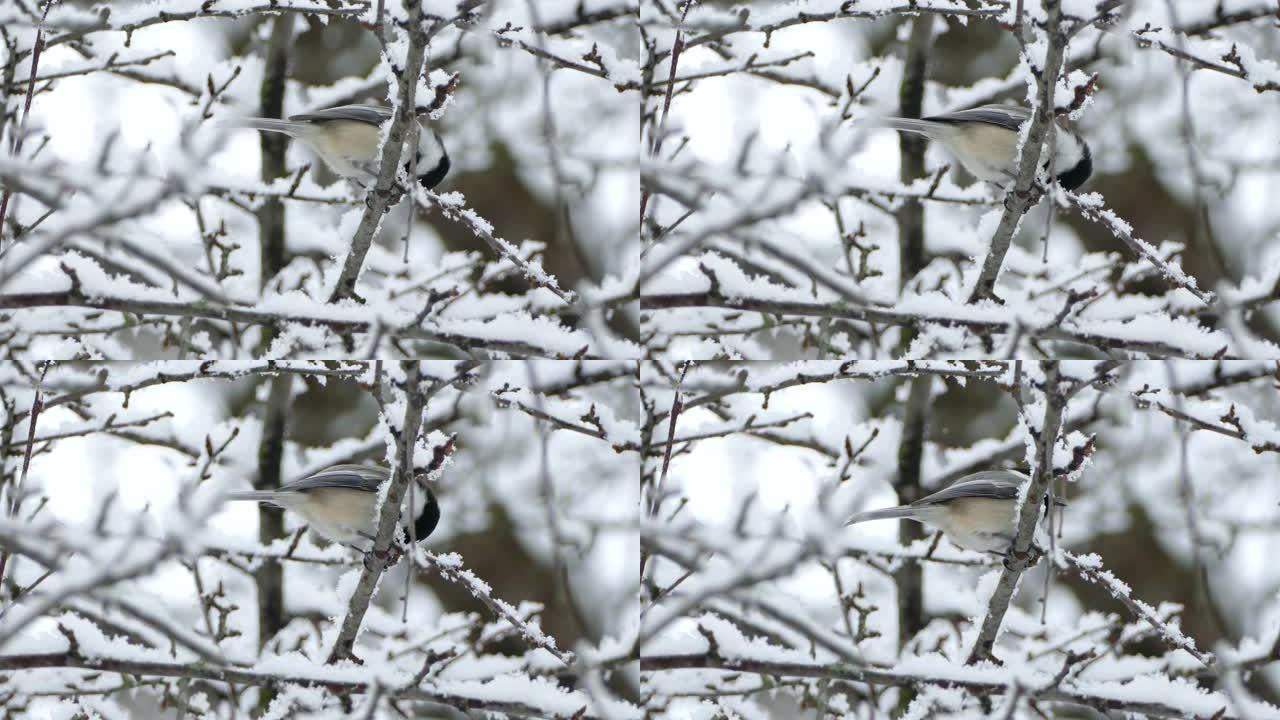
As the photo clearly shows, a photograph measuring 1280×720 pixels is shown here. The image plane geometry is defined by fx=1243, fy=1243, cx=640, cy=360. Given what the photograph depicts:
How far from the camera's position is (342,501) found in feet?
8.66

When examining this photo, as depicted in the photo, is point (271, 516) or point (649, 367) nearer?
point (649, 367)

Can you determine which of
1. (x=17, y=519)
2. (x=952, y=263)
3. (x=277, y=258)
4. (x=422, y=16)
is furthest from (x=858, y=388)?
(x=17, y=519)

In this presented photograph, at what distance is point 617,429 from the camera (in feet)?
8.69

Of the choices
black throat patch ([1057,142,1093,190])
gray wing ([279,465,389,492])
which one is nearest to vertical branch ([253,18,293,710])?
gray wing ([279,465,389,492])

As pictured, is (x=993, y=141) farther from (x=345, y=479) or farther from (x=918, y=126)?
(x=345, y=479)

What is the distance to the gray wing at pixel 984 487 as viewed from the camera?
259cm

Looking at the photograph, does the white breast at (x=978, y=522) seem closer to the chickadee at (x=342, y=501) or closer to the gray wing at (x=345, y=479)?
the chickadee at (x=342, y=501)

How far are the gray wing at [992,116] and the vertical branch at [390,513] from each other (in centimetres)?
133

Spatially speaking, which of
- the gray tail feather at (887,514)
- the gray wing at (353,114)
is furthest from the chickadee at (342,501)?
the gray tail feather at (887,514)

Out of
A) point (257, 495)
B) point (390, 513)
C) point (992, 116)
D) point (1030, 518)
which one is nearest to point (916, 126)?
point (992, 116)

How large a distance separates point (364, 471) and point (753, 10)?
53.4 inches

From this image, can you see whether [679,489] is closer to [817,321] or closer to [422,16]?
[817,321]

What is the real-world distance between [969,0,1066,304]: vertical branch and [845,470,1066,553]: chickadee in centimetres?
40

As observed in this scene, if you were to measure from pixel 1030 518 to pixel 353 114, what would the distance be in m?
1.65
